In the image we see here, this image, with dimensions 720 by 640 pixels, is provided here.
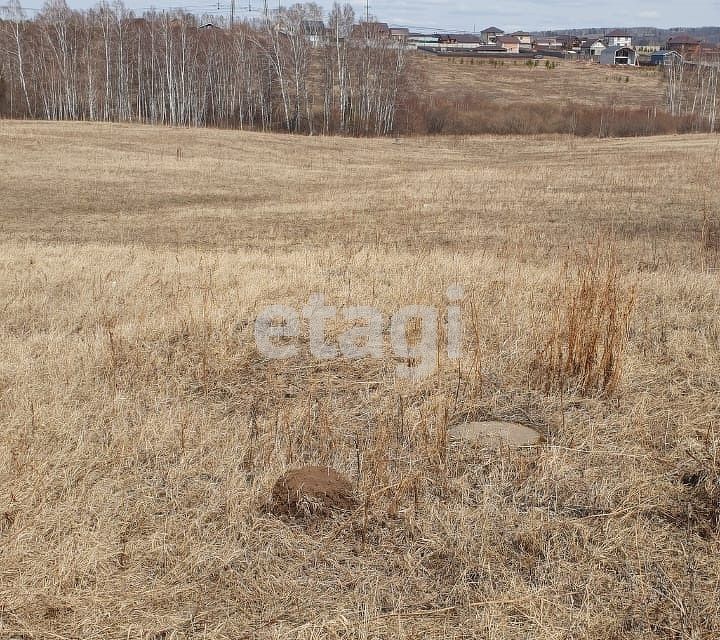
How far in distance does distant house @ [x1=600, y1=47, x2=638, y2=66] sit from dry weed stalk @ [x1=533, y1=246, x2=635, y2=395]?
109 m

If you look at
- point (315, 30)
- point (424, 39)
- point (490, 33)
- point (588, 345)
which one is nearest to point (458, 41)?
point (424, 39)

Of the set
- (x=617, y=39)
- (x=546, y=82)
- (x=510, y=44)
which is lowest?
(x=546, y=82)

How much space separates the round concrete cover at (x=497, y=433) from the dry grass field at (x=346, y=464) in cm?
11

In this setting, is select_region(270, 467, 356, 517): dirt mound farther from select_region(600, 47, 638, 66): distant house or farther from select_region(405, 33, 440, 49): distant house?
select_region(405, 33, 440, 49): distant house

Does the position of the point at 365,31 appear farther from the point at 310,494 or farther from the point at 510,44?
the point at 510,44

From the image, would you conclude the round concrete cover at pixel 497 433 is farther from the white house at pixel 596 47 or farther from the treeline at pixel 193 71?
the white house at pixel 596 47

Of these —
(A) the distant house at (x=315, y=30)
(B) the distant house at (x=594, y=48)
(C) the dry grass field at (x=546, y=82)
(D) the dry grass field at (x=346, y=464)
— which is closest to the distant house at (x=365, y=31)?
(A) the distant house at (x=315, y=30)

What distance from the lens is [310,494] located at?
3902 millimetres

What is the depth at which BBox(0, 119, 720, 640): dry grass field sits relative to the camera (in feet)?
10.4

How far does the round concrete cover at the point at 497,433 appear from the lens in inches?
181

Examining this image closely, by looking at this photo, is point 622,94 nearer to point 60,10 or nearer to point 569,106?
point 569,106

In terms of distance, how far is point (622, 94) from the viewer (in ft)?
243

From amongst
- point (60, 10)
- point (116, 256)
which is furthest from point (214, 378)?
point (60, 10)

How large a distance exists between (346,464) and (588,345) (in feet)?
6.96
